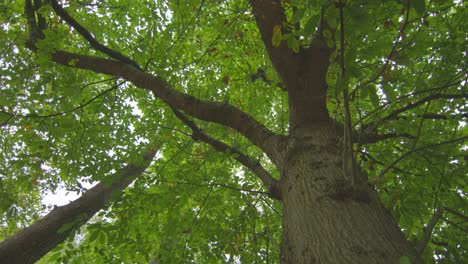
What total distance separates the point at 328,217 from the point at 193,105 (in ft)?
5.48

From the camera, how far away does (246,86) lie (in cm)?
509

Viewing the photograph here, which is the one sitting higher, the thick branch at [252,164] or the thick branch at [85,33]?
the thick branch at [85,33]

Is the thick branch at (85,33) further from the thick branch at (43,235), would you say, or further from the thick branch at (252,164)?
the thick branch at (43,235)

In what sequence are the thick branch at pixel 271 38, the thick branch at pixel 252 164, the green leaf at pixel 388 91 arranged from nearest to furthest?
the green leaf at pixel 388 91
the thick branch at pixel 252 164
the thick branch at pixel 271 38

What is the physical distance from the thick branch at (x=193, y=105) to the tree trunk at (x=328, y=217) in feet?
1.12

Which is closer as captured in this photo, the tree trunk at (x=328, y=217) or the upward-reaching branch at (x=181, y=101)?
the tree trunk at (x=328, y=217)

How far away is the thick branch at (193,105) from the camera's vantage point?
2594 mm

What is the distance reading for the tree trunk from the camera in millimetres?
1343

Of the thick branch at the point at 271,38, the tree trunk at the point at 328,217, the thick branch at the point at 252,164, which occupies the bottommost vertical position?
the tree trunk at the point at 328,217

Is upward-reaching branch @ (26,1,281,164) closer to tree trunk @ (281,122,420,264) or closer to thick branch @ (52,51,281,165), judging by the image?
thick branch @ (52,51,281,165)

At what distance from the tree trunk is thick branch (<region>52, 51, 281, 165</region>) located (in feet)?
1.12

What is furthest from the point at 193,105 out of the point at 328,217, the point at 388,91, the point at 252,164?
the point at 388,91

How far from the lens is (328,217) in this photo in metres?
1.56

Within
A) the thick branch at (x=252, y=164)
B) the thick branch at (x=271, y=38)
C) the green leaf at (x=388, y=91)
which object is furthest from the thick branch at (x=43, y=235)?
the green leaf at (x=388, y=91)
